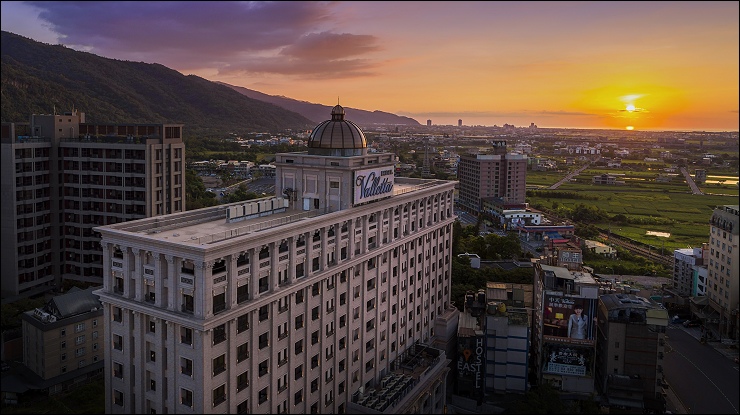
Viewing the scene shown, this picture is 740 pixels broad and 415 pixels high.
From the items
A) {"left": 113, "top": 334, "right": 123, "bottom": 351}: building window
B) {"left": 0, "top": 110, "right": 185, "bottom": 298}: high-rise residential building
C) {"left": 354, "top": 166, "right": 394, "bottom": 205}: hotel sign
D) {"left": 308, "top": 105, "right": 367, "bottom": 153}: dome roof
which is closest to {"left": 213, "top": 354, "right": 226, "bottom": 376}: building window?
{"left": 113, "top": 334, "right": 123, "bottom": 351}: building window

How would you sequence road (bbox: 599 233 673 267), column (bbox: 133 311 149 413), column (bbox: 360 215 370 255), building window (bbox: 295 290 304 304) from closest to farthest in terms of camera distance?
column (bbox: 133 311 149 413), building window (bbox: 295 290 304 304), column (bbox: 360 215 370 255), road (bbox: 599 233 673 267)

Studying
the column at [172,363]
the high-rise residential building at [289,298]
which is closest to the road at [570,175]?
the high-rise residential building at [289,298]

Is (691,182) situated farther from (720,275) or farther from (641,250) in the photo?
(720,275)

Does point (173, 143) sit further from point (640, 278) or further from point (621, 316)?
point (640, 278)

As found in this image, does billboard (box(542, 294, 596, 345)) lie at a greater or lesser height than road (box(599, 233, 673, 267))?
greater

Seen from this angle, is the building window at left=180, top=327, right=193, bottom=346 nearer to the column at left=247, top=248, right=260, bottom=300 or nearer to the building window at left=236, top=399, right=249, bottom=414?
the column at left=247, top=248, right=260, bottom=300

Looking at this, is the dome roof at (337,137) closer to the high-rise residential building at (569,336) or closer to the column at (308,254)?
the column at (308,254)
